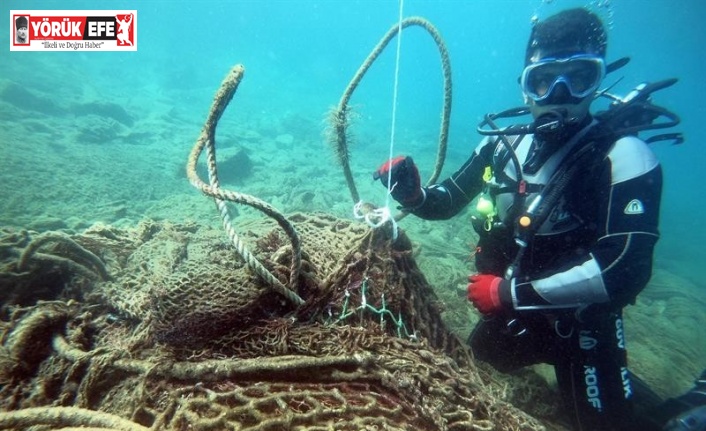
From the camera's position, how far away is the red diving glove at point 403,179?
358 cm

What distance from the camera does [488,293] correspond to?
3.27 meters

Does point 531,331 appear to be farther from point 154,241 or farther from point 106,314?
point 154,241

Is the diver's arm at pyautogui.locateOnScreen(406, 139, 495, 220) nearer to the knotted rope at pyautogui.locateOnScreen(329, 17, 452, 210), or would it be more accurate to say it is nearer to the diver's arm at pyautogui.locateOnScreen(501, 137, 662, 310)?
the knotted rope at pyautogui.locateOnScreen(329, 17, 452, 210)

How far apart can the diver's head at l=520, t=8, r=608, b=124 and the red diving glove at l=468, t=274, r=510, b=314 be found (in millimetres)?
1665

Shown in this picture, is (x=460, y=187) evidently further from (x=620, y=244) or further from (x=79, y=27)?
(x=79, y=27)

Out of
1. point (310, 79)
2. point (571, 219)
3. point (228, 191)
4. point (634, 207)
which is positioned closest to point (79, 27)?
point (228, 191)

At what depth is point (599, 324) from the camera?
343 centimetres

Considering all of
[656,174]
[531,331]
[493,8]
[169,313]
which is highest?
[493,8]

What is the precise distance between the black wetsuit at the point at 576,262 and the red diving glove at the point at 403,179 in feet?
0.72

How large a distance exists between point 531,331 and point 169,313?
3.53 metres

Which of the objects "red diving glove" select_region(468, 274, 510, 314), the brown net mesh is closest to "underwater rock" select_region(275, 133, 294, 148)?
the brown net mesh

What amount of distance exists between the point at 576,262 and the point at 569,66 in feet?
6.30

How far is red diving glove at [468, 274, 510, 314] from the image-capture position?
3.24 m

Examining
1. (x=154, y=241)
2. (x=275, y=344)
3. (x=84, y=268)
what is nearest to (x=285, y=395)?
(x=275, y=344)
